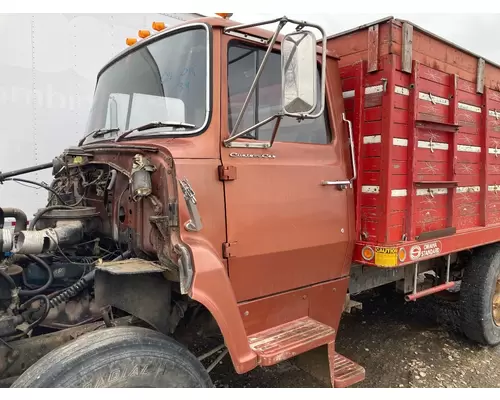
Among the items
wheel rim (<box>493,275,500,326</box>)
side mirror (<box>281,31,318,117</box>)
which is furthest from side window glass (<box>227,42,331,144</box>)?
wheel rim (<box>493,275,500,326</box>)

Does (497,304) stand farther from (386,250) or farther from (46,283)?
(46,283)

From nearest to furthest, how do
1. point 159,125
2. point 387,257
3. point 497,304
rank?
1. point 159,125
2. point 387,257
3. point 497,304

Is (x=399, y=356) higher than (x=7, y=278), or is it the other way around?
(x=7, y=278)

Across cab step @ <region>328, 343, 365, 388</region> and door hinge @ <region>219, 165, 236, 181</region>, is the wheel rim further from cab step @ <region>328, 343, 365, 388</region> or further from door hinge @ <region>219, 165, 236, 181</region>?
door hinge @ <region>219, 165, 236, 181</region>

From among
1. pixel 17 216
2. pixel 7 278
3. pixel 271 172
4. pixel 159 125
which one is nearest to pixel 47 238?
pixel 7 278

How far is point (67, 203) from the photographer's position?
3.08m

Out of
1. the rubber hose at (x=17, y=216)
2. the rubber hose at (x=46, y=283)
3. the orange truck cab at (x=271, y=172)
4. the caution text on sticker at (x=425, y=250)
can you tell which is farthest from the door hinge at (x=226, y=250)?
the rubber hose at (x=17, y=216)

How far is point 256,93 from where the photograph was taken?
2.51m

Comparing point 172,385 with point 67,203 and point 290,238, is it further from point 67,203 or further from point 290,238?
point 67,203

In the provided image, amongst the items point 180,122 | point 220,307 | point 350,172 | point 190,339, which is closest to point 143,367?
point 220,307

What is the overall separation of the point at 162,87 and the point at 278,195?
96 cm

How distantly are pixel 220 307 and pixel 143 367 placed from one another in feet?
1.49

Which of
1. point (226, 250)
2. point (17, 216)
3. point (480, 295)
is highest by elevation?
point (17, 216)

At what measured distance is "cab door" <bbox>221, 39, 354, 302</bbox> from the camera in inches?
93.7
